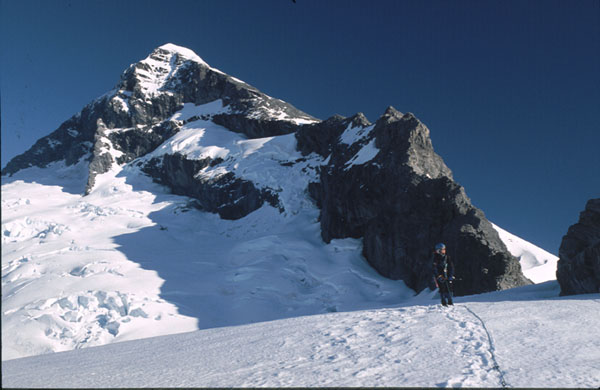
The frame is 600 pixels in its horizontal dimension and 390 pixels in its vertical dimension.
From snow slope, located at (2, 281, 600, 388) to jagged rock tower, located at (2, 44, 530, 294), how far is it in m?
18.0

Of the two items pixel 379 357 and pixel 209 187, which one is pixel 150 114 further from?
pixel 379 357

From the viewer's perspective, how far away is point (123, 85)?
7875cm

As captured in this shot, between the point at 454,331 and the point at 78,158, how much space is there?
266 ft

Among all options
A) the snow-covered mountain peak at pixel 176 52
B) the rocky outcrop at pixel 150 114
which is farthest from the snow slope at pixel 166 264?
the snow-covered mountain peak at pixel 176 52

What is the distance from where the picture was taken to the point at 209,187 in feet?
171

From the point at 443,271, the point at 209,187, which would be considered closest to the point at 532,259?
the point at 443,271

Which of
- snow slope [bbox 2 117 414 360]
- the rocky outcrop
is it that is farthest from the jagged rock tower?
snow slope [bbox 2 117 414 360]

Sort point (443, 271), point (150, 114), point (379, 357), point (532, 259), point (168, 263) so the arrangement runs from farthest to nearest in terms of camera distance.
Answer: point (150, 114)
point (532, 259)
point (168, 263)
point (443, 271)
point (379, 357)

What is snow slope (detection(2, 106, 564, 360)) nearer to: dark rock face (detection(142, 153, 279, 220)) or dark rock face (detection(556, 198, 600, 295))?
dark rock face (detection(142, 153, 279, 220))

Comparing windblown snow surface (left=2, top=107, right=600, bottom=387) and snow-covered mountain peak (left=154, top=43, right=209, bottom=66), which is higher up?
snow-covered mountain peak (left=154, top=43, right=209, bottom=66)

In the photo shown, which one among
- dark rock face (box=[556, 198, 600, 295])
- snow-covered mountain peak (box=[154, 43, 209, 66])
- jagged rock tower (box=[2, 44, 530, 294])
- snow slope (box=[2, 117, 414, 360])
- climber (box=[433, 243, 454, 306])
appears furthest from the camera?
snow-covered mountain peak (box=[154, 43, 209, 66])

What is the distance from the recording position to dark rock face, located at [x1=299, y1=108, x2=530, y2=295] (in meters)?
22.5

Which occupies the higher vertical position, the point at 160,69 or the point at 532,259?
the point at 160,69

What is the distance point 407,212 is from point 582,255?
1637cm
